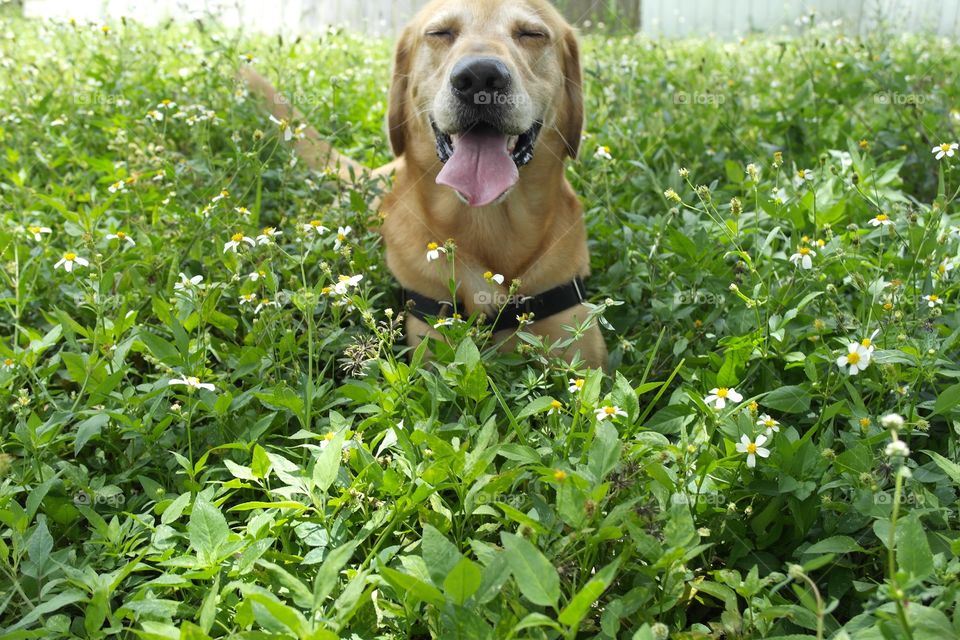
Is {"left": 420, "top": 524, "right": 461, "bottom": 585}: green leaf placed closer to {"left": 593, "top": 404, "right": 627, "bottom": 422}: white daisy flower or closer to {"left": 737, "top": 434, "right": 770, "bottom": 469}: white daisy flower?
{"left": 593, "top": 404, "right": 627, "bottom": 422}: white daisy flower

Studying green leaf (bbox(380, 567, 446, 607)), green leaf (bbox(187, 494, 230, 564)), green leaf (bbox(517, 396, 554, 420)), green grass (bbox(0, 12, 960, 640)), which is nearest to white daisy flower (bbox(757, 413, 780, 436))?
green grass (bbox(0, 12, 960, 640))

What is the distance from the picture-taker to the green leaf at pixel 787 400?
79.0 inches

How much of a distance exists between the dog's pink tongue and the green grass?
1.35ft

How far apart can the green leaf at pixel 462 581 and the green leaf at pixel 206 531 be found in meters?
0.53

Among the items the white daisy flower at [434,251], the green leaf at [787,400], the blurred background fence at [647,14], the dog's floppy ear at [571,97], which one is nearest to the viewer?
the green leaf at [787,400]

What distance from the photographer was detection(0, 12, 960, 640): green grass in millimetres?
1535

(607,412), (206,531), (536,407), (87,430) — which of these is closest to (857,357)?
(607,412)

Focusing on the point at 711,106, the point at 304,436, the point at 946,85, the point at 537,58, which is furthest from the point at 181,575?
the point at 946,85

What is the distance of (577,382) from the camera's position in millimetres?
2072

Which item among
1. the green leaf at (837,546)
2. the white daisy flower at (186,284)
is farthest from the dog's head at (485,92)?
the green leaf at (837,546)

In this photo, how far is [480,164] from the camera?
3027mm

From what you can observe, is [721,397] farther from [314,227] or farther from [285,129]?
[285,129]

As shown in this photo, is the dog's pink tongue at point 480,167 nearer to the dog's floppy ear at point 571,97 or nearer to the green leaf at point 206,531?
the dog's floppy ear at point 571,97

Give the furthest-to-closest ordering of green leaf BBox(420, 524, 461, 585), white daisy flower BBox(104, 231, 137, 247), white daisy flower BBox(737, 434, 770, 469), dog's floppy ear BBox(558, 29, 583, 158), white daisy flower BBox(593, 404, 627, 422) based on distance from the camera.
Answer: dog's floppy ear BBox(558, 29, 583, 158), white daisy flower BBox(104, 231, 137, 247), white daisy flower BBox(593, 404, 627, 422), white daisy flower BBox(737, 434, 770, 469), green leaf BBox(420, 524, 461, 585)
